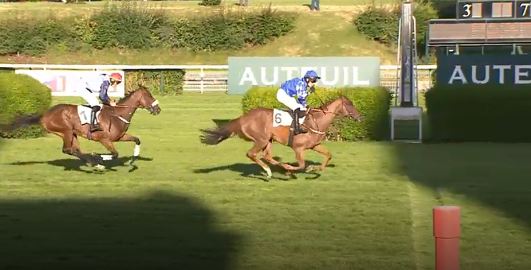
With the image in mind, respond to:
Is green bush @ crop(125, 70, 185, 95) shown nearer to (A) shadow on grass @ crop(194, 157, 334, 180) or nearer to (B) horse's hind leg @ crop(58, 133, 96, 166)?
(A) shadow on grass @ crop(194, 157, 334, 180)

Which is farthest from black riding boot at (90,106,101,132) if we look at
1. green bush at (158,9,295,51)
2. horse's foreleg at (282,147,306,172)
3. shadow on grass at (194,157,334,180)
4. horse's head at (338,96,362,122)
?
green bush at (158,9,295,51)

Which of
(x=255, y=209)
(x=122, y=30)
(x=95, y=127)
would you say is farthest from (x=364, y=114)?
(x=122, y=30)

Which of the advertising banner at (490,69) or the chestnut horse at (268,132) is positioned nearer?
the chestnut horse at (268,132)

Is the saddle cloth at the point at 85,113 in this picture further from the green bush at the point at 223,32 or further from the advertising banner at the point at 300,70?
the green bush at the point at 223,32

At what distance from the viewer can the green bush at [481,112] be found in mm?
19531

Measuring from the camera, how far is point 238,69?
2975 centimetres

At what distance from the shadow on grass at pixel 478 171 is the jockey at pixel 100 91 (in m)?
4.57

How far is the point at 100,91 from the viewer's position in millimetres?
14547

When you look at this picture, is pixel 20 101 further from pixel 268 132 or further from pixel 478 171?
pixel 478 171

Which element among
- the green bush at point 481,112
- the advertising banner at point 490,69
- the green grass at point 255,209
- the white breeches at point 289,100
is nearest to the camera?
the green grass at point 255,209

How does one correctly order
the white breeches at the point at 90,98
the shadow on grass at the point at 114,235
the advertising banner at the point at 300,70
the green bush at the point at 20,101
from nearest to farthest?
the shadow on grass at the point at 114,235
the white breeches at the point at 90,98
the green bush at the point at 20,101
the advertising banner at the point at 300,70

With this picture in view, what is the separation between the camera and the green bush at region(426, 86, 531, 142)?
769 inches

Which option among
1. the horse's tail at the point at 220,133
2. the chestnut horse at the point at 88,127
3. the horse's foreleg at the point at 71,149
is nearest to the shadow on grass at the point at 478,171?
the horse's tail at the point at 220,133

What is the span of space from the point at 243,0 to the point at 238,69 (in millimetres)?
28992
